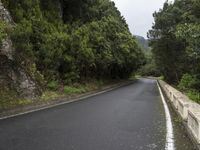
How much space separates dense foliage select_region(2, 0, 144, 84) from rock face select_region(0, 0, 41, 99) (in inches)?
22.3

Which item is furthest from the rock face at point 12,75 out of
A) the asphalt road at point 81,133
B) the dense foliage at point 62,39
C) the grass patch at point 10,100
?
the asphalt road at point 81,133

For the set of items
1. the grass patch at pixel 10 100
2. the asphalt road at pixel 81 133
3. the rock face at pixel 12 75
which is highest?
the rock face at pixel 12 75

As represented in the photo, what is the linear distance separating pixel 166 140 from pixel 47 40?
15999mm

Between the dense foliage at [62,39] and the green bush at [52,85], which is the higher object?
the dense foliage at [62,39]

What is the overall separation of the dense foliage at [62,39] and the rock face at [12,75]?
0.57 m

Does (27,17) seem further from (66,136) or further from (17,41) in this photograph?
(66,136)

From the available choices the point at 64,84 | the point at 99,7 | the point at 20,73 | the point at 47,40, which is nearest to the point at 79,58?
the point at 64,84

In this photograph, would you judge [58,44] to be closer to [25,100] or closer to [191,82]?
[25,100]

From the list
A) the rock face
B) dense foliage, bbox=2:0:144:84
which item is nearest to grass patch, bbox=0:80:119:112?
the rock face

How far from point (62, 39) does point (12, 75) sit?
978 cm

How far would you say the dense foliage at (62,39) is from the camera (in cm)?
2170

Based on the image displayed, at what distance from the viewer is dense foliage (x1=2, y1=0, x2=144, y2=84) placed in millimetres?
21703

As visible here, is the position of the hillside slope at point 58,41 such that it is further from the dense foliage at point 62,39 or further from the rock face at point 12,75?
the rock face at point 12,75

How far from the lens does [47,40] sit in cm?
2328
